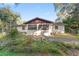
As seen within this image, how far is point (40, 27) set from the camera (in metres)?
1.41

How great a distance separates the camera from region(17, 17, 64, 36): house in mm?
Result: 1397

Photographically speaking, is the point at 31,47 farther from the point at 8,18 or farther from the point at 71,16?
the point at 71,16

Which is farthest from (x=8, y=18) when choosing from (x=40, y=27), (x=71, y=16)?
(x=71, y=16)

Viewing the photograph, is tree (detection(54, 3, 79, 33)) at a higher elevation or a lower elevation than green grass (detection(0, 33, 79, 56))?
higher

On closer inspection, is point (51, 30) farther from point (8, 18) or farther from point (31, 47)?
point (8, 18)

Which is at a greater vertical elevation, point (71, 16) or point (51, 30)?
point (71, 16)

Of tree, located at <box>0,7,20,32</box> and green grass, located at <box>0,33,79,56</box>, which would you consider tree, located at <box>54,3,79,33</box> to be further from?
tree, located at <box>0,7,20,32</box>

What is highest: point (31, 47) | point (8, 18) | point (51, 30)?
point (8, 18)

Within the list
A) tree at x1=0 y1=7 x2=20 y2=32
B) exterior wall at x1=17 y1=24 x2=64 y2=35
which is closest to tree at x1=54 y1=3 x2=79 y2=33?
exterior wall at x1=17 y1=24 x2=64 y2=35

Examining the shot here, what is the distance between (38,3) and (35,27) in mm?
189

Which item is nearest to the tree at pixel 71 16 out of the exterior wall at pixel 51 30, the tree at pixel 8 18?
the exterior wall at pixel 51 30

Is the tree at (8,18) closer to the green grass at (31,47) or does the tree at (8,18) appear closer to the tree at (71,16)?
the green grass at (31,47)

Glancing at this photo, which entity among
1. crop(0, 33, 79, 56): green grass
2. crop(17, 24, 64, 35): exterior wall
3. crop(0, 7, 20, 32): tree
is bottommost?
crop(0, 33, 79, 56): green grass

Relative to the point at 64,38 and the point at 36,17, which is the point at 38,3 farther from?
the point at 64,38
